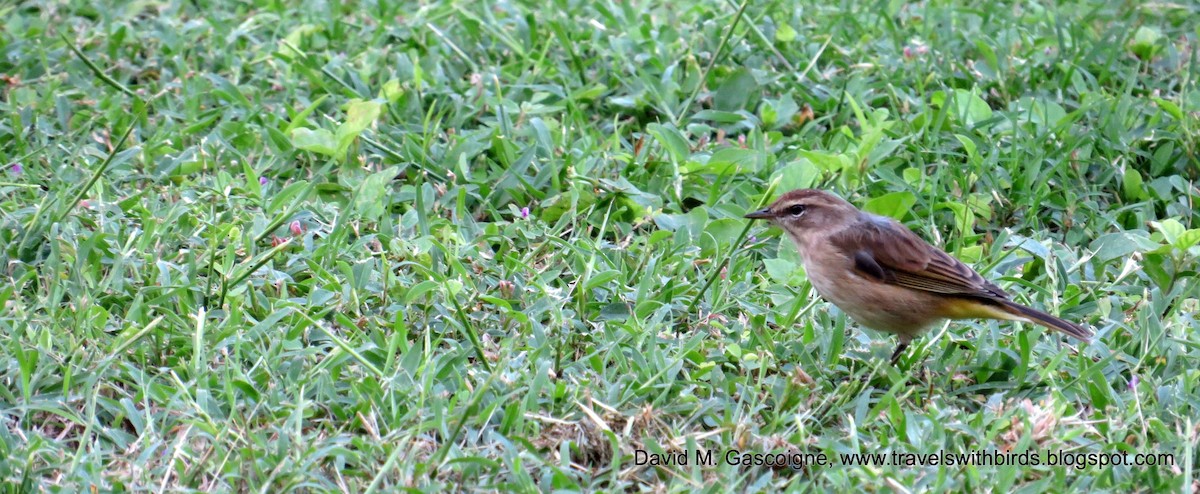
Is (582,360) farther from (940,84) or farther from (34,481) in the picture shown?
(940,84)

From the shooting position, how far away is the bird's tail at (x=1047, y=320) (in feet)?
15.8

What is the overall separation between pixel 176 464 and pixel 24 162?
8.37 feet

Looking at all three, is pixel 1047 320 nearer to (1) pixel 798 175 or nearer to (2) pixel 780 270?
(2) pixel 780 270

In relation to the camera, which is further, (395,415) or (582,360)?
(582,360)

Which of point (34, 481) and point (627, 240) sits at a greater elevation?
point (34, 481)

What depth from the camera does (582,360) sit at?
16.0 ft

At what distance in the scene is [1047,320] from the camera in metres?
4.80

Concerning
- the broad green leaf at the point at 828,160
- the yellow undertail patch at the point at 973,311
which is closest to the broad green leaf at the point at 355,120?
the broad green leaf at the point at 828,160

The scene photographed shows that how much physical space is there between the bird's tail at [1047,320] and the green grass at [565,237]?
188mm

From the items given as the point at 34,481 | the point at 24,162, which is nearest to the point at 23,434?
the point at 34,481

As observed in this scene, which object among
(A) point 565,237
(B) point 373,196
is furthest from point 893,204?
(B) point 373,196

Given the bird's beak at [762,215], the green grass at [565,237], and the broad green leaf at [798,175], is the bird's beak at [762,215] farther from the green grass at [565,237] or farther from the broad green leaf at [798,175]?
the broad green leaf at [798,175]

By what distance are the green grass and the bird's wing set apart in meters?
0.29

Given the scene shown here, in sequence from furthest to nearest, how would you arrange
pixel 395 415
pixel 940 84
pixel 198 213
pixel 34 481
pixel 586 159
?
1. pixel 940 84
2. pixel 586 159
3. pixel 198 213
4. pixel 395 415
5. pixel 34 481
